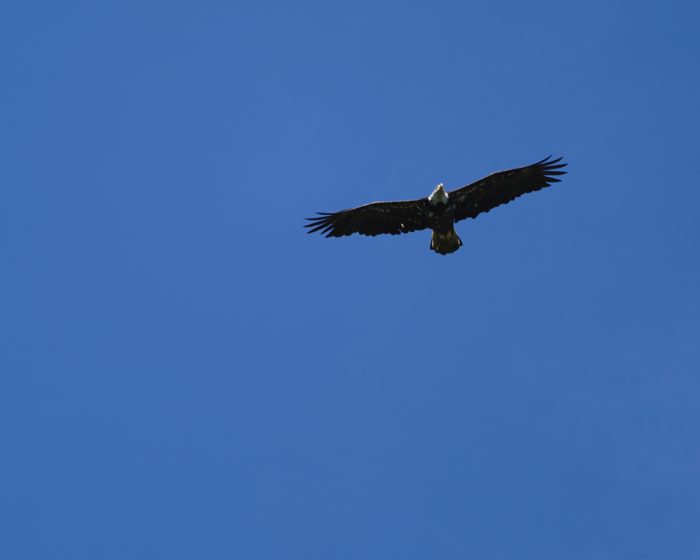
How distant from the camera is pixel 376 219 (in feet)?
97.7

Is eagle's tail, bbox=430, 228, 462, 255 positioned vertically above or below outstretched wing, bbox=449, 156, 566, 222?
below

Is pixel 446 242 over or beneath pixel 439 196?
beneath

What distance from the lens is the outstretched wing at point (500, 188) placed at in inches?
1134

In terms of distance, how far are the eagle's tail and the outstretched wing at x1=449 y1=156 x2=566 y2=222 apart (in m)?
0.76

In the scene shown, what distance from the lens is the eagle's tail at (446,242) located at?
1133 inches

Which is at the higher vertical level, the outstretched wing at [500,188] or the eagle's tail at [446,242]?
the outstretched wing at [500,188]

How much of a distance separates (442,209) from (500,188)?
1851mm

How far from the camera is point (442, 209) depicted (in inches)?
1139

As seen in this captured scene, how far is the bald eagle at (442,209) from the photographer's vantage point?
94.6ft

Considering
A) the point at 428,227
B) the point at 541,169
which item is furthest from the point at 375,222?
the point at 541,169

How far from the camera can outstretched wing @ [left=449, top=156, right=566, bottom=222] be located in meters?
28.8

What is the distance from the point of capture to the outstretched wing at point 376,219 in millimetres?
29453

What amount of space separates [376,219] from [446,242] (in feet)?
7.63

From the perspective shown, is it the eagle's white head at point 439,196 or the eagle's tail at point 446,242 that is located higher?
the eagle's white head at point 439,196
